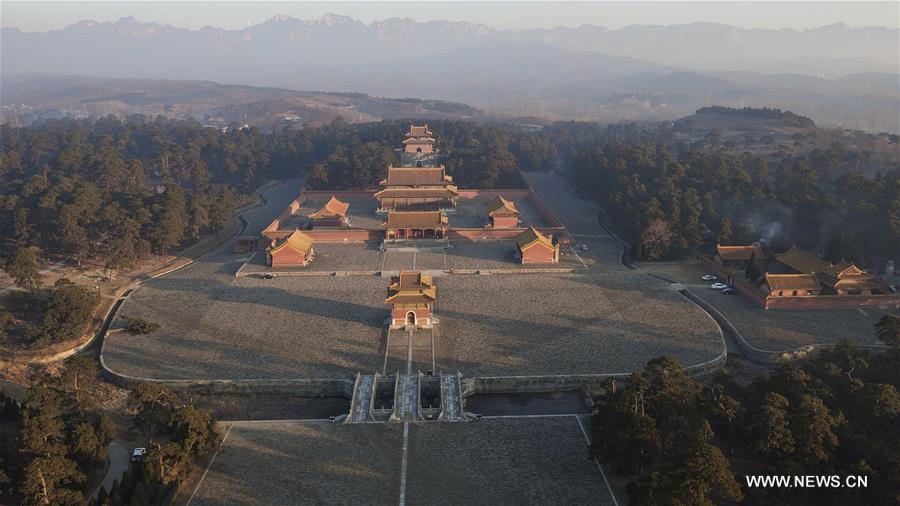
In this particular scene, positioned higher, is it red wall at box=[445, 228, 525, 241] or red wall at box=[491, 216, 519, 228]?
red wall at box=[491, 216, 519, 228]

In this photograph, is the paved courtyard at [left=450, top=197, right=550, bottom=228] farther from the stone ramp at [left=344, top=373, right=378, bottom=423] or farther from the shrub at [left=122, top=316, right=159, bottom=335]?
the stone ramp at [left=344, top=373, right=378, bottom=423]

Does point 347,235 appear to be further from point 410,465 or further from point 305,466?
point 410,465

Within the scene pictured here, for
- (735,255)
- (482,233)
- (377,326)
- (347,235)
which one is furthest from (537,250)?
(347,235)

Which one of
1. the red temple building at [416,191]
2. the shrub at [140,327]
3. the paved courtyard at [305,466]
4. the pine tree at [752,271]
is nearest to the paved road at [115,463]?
the paved courtyard at [305,466]

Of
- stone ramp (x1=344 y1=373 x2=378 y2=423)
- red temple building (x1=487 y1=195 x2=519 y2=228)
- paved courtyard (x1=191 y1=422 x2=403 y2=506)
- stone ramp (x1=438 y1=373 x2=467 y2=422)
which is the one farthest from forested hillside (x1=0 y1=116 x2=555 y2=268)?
stone ramp (x1=438 y1=373 x2=467 y2=422)

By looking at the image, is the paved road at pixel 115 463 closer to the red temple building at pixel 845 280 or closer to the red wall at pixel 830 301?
the red wall at pixel 830 301

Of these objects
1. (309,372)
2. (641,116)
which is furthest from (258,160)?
(641,116)

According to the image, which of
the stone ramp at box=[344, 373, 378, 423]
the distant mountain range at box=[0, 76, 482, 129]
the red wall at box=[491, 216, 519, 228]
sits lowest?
the stone ramp at box=[344, 373, 378, 423]
